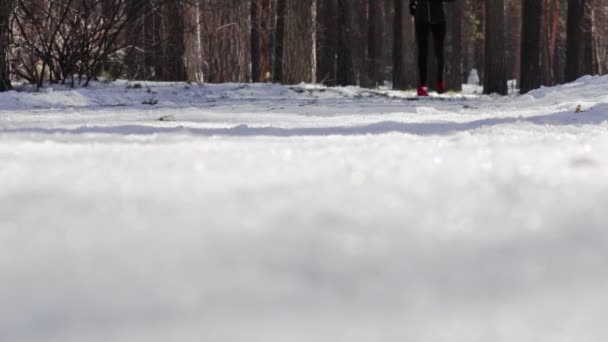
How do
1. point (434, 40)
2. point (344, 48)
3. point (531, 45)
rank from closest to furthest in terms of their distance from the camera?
point (434, 40) < point (531, 45) < point (344, 48)

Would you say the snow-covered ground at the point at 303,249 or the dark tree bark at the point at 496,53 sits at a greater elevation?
the dark tree bark at the point at 496,53

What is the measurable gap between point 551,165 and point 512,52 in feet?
140

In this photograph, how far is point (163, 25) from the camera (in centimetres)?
1177

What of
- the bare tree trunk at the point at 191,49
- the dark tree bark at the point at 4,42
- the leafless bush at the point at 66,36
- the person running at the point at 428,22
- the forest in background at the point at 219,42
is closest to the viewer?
the dark tree bark at the point at 4,42

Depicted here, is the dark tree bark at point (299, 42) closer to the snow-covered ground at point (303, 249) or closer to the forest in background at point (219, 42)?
the forest in background at point (219, 42)

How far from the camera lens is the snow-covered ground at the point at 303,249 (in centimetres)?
75

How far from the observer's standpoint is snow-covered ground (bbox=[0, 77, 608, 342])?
0.75 metres

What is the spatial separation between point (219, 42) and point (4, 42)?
8.84 m

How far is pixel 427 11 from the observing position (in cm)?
920

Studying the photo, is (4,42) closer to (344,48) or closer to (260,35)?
(344,48)

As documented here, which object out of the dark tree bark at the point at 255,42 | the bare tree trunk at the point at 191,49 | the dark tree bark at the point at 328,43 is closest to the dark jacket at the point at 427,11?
the bare tree trunk at the point at 191,49

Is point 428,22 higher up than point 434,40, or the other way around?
point 428,22

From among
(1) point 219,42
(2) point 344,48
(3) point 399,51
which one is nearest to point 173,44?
(1) point 219,42

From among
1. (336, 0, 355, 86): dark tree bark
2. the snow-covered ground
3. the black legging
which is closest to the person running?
the black legging
